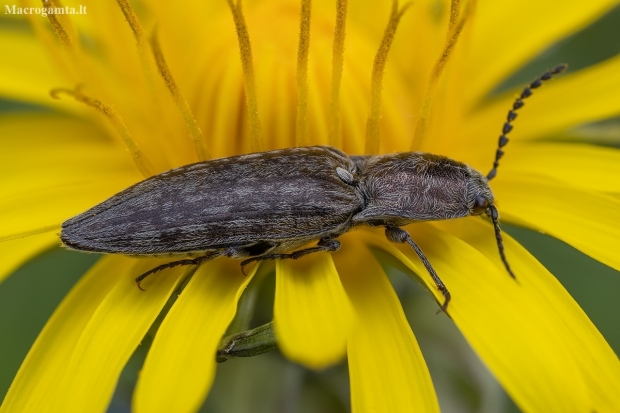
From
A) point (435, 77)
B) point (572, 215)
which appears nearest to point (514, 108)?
point (435, 77)

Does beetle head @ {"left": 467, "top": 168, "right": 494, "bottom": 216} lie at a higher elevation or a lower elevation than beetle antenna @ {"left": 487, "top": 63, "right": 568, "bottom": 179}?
lower

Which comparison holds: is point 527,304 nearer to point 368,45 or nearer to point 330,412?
point 330,412

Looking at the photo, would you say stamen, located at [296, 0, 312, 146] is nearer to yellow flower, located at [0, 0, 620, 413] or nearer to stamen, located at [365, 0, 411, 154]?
yellow flower, located at [0, 0, 620, 413]

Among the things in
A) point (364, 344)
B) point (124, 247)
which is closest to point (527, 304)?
point (364, 344)

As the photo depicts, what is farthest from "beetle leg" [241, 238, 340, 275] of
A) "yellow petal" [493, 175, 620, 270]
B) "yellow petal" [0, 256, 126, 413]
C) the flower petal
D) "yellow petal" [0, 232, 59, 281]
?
"yellow petal" [0, 232, 59, 281]

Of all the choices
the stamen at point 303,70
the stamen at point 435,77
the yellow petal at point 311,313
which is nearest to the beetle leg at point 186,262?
the yellow petal at point 311,313

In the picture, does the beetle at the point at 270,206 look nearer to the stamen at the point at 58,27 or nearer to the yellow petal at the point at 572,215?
the yellow petal at the point at 572,215

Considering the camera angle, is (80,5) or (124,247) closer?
(124,247)
